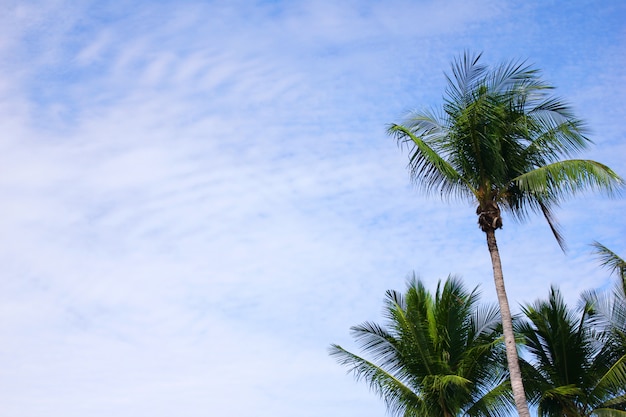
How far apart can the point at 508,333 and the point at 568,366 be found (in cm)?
696

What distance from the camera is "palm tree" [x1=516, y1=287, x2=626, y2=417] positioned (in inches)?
912

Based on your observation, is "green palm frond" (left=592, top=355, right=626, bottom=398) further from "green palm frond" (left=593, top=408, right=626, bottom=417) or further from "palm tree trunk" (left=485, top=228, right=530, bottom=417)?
"palm tree trunk" (left=485, top=228, right=530, bottom=417)

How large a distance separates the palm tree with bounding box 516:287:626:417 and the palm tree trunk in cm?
514

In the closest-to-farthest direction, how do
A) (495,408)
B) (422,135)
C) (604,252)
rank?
1. (422,135)
2. (495,408)
3. (604,252)

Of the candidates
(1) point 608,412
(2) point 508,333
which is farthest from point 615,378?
(2) point 508,333

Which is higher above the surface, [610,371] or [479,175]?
[479,175]

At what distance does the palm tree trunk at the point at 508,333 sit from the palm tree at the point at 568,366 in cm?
514

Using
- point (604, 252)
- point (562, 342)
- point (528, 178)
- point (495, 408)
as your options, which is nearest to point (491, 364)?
point (495, 408)

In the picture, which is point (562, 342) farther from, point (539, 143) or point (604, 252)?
point (539, 143)

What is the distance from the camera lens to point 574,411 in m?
23.7

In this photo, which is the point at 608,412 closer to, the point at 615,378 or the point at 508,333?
the point at 615,378

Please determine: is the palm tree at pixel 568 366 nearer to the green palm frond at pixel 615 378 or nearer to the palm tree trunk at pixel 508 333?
the green palm frond at pixel 615 378

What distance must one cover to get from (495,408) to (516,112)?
8293mm

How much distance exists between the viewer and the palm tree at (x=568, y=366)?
23172 millimetres
